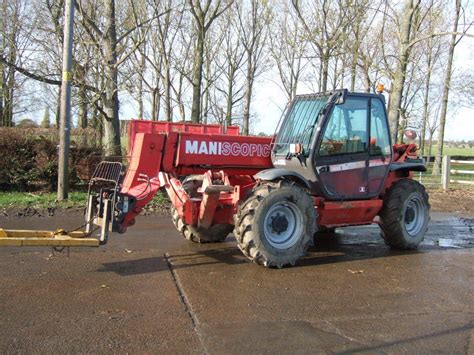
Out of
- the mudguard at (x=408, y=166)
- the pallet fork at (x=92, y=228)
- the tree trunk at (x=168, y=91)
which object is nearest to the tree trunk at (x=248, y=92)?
the tree trunk at (x=168, y=91)

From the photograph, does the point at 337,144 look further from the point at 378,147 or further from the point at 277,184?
the point at 277,184

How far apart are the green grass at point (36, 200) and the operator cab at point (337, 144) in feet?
18.8

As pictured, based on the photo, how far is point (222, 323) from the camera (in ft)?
16.0

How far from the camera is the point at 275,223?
7191mm

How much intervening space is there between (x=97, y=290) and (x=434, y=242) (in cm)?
641

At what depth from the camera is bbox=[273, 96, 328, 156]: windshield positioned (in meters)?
7.70

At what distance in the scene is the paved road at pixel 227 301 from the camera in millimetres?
4449

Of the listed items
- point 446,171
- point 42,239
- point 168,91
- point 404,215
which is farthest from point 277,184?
point 168,91

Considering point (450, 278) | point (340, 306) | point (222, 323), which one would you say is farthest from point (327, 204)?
point (222, 323)

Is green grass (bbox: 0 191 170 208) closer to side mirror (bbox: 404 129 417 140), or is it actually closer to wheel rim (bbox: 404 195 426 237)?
wheel rim (bbox: 404 195 426 237)

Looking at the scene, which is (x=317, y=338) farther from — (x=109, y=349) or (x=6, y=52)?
(x=6, y=52)

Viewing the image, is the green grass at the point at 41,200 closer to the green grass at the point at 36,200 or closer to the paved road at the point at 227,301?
the green grass at the point at 36,200

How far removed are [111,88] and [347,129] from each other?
864 centimetres

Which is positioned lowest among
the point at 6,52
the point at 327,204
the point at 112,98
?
the point at 327,204
